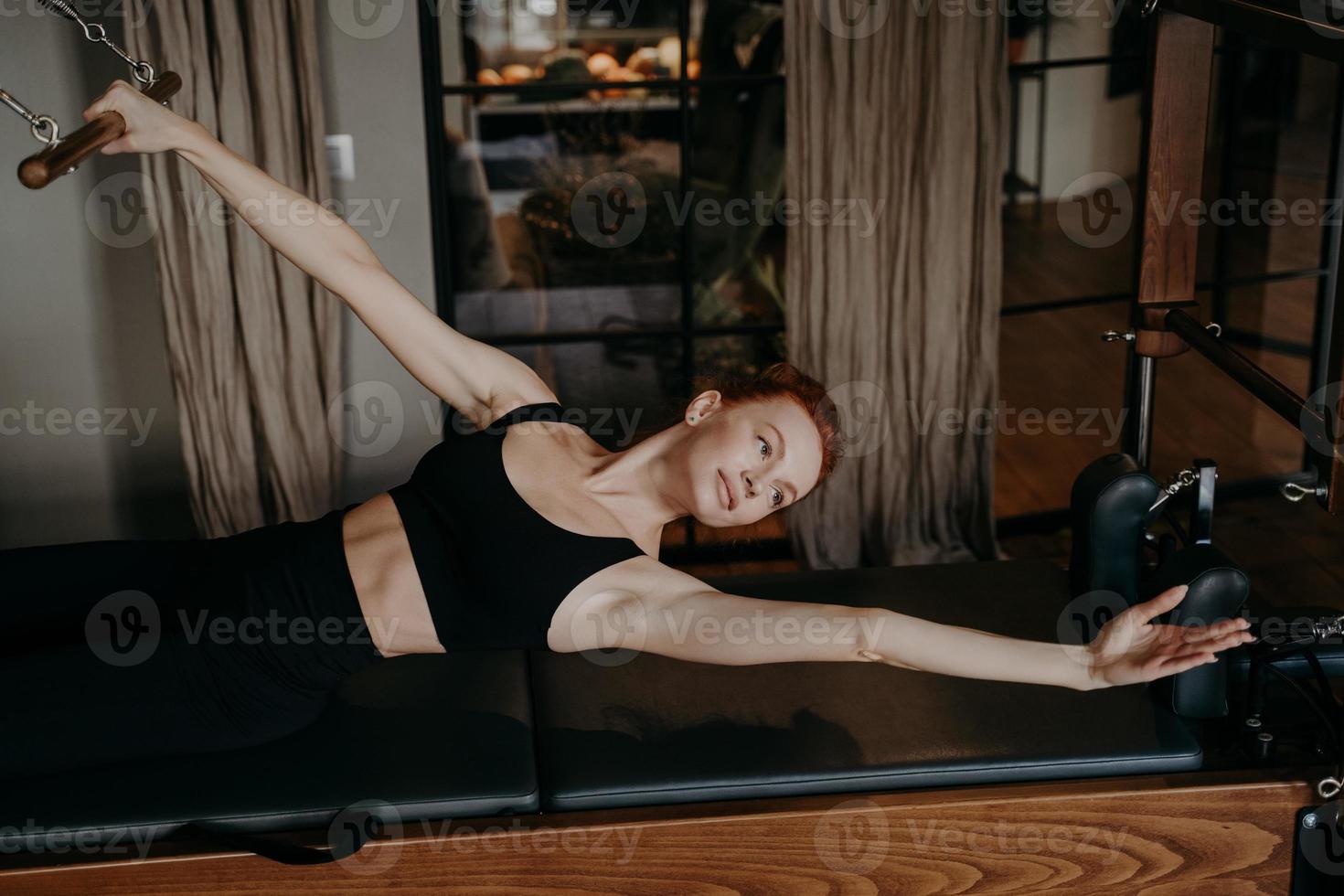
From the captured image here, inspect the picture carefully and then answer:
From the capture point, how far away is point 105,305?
3254 mm

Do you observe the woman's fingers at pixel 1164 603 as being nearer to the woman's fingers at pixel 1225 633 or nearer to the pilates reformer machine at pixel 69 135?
the woman's fingers at pixel 1225 633

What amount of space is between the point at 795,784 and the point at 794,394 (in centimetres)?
58

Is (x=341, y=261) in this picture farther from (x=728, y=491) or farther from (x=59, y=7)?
(x=728, y=491)

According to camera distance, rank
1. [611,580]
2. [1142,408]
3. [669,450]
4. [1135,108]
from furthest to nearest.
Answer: [1135,108], [1142,408], [669,450], [611,580]

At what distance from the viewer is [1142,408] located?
8.34 ft

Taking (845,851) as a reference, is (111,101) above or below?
above

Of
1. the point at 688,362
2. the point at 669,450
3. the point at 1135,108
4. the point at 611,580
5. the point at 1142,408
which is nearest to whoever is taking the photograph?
the point at 611,580

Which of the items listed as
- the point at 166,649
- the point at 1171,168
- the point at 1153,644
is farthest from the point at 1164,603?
the point at 166,649

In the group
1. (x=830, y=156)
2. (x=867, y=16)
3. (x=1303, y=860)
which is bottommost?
(x=1303, y=860)

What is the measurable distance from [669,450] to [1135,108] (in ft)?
8.61

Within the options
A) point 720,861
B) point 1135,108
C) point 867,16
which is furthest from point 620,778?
point 1135,108

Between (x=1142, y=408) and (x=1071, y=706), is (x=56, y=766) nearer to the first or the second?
(x=1071, y=706)

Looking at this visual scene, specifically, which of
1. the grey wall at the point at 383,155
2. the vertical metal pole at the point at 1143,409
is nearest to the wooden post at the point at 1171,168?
the vertical metal pole at the point at 1143,409

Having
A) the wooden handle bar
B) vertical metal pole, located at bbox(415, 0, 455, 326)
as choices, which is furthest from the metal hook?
vertical metal pole, located at bbox(415, 0, 455, 326)
